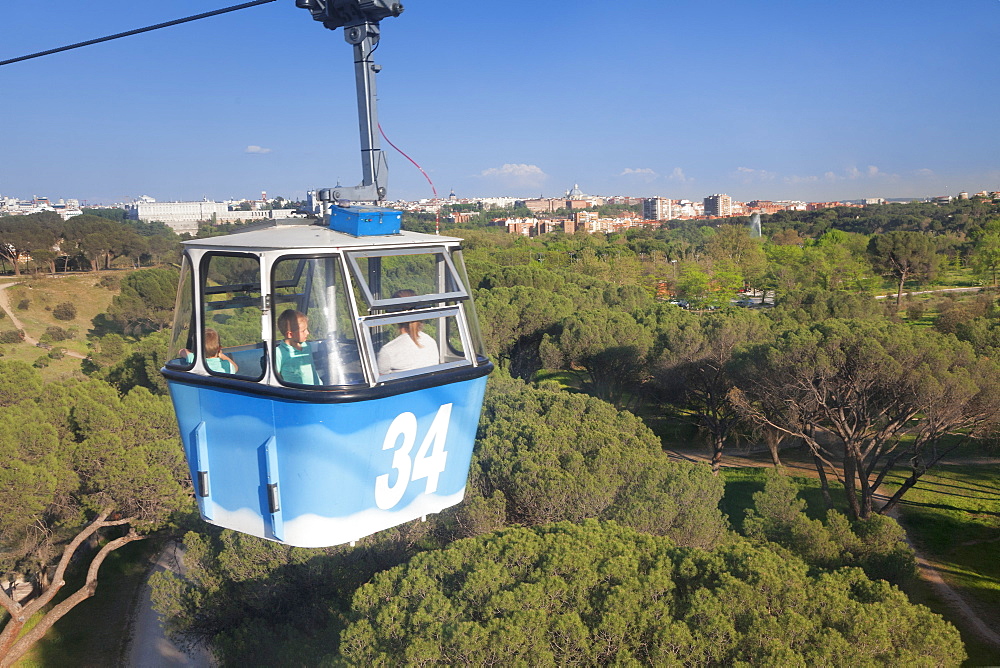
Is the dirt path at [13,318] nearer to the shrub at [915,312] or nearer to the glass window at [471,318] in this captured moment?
the glass window at [471,318]

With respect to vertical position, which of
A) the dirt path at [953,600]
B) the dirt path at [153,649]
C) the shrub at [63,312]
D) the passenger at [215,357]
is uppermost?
the passenger at [215,357]

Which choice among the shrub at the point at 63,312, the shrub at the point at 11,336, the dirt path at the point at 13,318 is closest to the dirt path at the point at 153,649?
the dirt path at the point at 13,318

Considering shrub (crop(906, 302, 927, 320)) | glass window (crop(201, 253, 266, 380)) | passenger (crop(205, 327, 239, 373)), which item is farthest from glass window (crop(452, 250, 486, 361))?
shrub (crop(906, 302, 927, 320))

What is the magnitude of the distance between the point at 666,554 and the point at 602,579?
1145 mm

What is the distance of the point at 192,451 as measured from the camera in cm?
475

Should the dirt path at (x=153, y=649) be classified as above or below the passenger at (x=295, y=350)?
below

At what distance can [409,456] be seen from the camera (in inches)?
179

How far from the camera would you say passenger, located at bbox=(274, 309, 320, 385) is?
438 centimetres

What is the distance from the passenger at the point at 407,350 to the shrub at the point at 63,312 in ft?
160

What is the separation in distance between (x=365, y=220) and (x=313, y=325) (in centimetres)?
71

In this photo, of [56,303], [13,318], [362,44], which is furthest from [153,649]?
[56,303]

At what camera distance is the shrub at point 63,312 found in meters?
45.0

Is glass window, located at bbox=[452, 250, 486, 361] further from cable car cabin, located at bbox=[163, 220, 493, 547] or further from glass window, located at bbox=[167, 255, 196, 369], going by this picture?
glass window, located at bbox=[167, 255, 196, 369]

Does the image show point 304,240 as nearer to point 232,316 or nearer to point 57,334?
point 232,316
